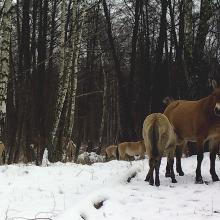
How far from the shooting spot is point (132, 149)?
19.8 metres

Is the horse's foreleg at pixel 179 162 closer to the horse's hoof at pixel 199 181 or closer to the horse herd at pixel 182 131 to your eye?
the horse herd at pixel 182 131

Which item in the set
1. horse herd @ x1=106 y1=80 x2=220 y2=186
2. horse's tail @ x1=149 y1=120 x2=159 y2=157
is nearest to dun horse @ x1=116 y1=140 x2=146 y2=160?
horse herd @ x1=106 y1=80 x2=220 y2=186

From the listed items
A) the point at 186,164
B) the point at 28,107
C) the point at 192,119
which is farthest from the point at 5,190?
the point at 28,107

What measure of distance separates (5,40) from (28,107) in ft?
21.1

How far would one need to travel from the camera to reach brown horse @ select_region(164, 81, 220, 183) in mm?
8745

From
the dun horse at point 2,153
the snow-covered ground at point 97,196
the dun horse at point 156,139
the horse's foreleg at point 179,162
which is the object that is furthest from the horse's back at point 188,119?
the dun horse at point 2,153

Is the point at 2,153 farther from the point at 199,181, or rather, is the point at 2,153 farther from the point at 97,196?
the point at 97,196

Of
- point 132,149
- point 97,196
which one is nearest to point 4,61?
point 97,196

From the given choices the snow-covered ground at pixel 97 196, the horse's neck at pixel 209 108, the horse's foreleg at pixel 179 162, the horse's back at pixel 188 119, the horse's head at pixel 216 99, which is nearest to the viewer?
the snow-covered ground at pixel 97 196

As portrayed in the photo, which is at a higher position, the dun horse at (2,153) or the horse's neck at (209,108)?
the horse's neck at (209,108)

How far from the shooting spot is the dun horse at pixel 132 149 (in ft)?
64.5

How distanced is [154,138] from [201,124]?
1128mm

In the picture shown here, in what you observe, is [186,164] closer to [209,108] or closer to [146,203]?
[209,108]

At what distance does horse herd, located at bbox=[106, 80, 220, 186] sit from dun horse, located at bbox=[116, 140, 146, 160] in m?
9.50
